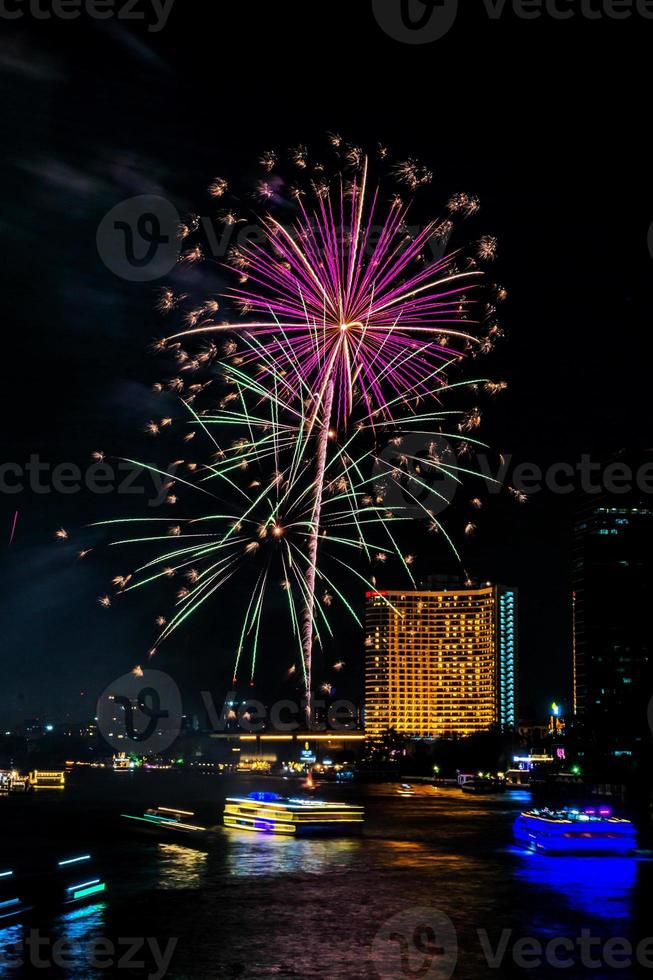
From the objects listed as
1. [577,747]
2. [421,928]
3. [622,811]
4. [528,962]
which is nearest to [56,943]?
[421,928]

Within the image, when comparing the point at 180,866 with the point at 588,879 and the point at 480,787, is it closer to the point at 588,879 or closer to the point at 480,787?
the point at 588,879

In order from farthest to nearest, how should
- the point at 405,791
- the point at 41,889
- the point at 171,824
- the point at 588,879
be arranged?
the point at 405,791 → the point at 171,824 → the point at 588,879 → the point at 41,889

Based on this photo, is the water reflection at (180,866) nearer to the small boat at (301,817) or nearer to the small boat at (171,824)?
the small boat at (301,817)

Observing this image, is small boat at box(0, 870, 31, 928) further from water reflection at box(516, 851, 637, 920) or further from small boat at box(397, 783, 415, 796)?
small boat at box(397, 783, 415, 796)

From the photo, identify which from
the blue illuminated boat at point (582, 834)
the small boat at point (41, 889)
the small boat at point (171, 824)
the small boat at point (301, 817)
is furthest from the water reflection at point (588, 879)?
the small boat at point (171, 824)

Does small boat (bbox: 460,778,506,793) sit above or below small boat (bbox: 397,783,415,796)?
above

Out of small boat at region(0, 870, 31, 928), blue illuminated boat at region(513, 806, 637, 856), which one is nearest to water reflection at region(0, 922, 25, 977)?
small boat at region(0, 870, 31, 928)

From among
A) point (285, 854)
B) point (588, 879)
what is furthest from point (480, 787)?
point (588, 879)
